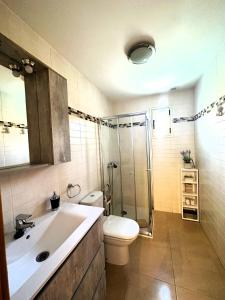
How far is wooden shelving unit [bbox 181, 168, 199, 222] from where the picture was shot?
2492 mm

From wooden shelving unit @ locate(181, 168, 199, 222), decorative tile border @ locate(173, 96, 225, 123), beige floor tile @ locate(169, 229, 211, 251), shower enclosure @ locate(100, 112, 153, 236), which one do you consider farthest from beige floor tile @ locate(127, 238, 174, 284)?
decorative tile border @ locate(173, 96, 225, 123)

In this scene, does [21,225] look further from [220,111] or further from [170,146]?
[170,146]

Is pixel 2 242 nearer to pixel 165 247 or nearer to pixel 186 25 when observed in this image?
pixel 186 25

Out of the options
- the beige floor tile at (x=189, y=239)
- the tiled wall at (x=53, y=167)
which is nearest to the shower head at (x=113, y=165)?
the tiled wall at (x=53, y=167)

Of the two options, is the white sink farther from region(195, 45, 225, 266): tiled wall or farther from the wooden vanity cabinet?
region(195, 45, 225, 266): tiled wall

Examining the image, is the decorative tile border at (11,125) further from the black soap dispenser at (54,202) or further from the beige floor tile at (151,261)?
the beige floor tile at (151,261)

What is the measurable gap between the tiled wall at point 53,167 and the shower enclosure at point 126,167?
0.32 meters

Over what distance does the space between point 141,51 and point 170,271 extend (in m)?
2.32

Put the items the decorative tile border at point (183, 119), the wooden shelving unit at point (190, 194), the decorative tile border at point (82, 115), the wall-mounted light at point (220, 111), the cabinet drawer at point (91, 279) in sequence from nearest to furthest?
the cabinet drawer at point (91, 279), the wall-mounted light at point (220, 111), the decorative tile border at point (82, 115), the wooden shelving unit at point (190, 194), the decorative tile border at point (183, 119)

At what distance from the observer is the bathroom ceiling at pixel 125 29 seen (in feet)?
3.39

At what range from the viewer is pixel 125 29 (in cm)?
123

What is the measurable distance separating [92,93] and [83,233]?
193 cm

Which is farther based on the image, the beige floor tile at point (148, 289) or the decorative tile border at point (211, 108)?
the decorative tile border at point (211, 108)

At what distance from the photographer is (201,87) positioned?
2.15 meters
